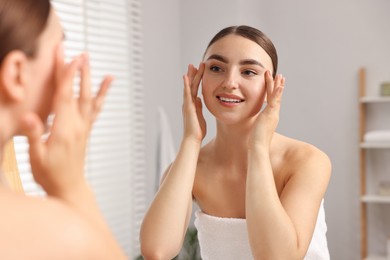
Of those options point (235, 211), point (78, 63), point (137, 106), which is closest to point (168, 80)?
point (137, 106)

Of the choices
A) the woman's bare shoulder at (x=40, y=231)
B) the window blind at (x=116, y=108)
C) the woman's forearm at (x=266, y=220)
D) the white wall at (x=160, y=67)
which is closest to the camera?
the woman's bare shoulder at (x=40, y=231)

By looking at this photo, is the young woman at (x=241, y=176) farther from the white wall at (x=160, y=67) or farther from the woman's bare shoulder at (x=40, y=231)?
the white wall at (x=160, y=67)

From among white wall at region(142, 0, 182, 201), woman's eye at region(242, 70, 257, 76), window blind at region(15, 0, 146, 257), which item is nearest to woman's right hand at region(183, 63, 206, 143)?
woman's eye at region(242, 70, 257, 76)

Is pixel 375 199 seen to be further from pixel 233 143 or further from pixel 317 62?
pixel 233 143

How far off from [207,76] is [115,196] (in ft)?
6.38

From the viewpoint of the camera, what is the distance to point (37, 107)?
1.85 ft

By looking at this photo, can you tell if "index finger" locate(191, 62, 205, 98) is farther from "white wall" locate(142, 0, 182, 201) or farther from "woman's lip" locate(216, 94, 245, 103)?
"white wall" locate(142, 0, 182, 201)

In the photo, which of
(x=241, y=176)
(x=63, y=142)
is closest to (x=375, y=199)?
(x=241, y=176)

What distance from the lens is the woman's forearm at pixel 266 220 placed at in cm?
119

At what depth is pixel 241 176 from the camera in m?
1.46

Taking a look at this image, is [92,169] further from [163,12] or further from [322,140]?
[322,140]

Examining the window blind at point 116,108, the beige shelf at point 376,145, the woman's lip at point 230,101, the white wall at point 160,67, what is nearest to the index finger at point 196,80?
the woman's lip at point 230,101

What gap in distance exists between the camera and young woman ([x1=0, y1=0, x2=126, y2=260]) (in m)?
0.50

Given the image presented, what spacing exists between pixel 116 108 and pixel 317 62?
127cm
